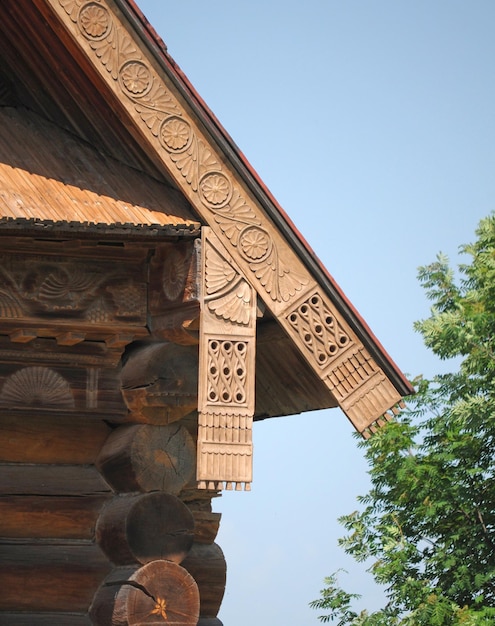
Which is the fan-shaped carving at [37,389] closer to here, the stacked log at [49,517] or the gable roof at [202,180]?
the stacked log at [49,517]

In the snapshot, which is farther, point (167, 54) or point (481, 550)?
point (481, 550)

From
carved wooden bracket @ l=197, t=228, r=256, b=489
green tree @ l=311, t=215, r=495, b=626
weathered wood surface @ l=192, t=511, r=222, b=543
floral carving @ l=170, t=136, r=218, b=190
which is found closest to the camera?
carved wooden bracket @ l=197, t=228, r=256, b=489

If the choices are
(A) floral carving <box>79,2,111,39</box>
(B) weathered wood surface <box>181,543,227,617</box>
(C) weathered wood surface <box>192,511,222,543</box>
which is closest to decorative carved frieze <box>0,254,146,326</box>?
(A) floral carving <box>79,2,111,39</box>

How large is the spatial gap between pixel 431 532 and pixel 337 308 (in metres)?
10.9

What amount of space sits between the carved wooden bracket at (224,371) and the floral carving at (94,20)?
4.13 ft

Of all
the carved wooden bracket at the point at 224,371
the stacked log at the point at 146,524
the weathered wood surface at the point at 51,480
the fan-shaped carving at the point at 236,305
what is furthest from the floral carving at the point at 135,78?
the weathered wood surface at the point at 51,480

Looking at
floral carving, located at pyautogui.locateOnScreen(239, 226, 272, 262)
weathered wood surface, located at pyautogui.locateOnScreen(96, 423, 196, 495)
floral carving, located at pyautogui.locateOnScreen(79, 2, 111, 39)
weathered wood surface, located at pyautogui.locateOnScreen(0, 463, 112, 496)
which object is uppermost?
floral carving, located at pyautogui.locateOnScreen(79, 2, 111, 39)

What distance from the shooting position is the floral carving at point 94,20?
758 cm

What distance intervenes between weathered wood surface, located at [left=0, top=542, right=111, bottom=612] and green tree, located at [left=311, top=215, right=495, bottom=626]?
9661 millimetres

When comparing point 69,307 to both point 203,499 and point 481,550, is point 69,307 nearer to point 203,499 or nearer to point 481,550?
point 203,499

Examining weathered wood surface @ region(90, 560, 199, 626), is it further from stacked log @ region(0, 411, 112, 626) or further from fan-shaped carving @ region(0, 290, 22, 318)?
fan-shaped carving @ region(0, 290, 22, 318)

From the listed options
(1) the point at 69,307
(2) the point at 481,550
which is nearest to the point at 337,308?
(1) the point at 69,307

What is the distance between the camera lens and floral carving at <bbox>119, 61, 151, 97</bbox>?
765 cm

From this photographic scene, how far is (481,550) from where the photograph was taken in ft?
58.6
